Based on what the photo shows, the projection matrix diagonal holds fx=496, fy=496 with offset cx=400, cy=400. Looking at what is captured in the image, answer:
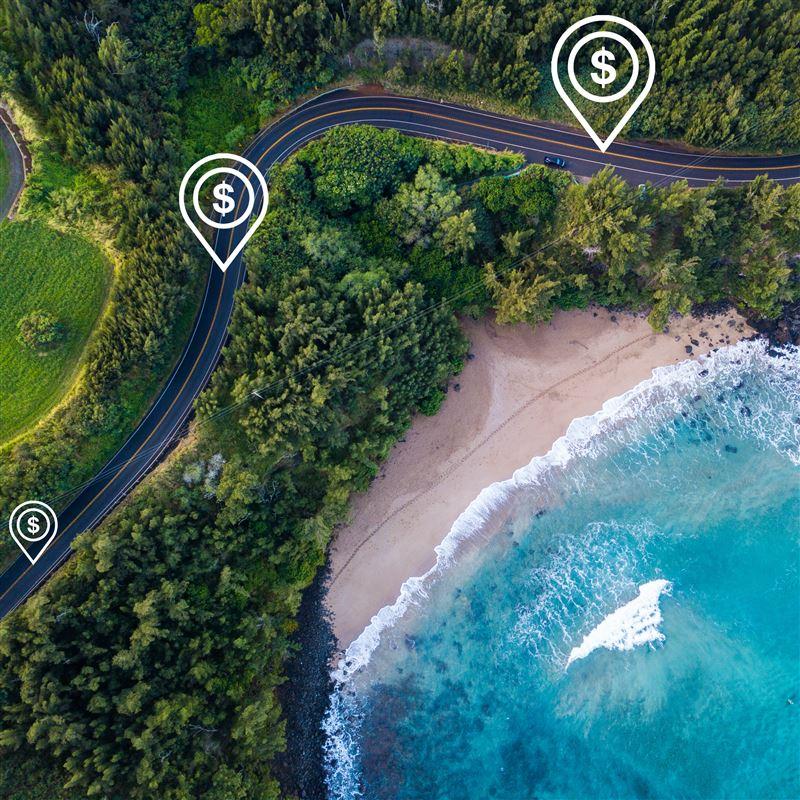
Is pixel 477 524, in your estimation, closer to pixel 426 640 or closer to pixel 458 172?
pixel 426 640

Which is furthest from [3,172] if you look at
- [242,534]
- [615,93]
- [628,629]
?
[628,629]

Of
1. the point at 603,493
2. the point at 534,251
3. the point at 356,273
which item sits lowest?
the point at 603,493

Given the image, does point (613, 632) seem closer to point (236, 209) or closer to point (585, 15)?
point (236, 209)

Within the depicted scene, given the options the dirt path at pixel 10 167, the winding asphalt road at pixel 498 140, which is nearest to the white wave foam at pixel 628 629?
the winding asphalt road at pixel 498 140

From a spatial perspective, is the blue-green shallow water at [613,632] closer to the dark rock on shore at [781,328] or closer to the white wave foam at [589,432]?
the white wave foam at [589,432]

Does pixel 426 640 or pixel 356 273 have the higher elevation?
pixel 356 273

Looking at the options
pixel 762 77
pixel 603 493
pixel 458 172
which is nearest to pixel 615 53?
pixel 762 77

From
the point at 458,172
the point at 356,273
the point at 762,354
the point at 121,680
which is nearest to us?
the point at 121,680
